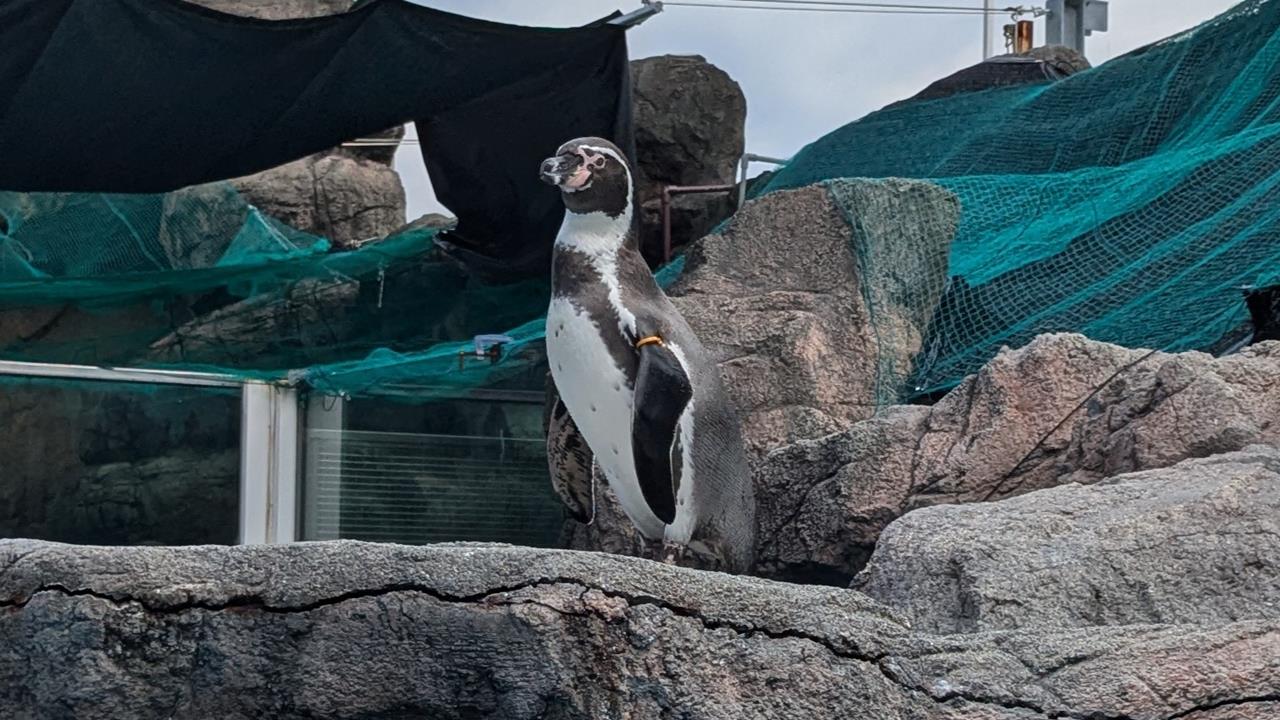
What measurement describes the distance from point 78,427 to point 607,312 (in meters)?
2.97

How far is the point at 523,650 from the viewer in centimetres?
225

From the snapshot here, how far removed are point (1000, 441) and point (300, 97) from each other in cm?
291

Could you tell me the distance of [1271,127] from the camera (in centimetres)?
564

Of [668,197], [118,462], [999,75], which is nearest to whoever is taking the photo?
[118,462]

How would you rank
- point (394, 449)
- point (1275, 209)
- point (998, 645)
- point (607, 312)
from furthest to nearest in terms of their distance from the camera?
1. point (394, 449)
2. point (1275, 209)
3. point (607, 312)
4. point (998, 645)

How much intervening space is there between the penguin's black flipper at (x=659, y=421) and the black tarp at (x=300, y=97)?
2.58 meters

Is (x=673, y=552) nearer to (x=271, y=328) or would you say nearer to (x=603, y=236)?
(x=603, y=236)

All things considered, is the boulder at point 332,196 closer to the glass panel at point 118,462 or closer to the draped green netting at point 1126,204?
the glass panel at point 118,462

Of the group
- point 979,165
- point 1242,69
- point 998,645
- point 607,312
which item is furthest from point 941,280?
point 998,645

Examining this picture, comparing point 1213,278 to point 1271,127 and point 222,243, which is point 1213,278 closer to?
point 1271,127

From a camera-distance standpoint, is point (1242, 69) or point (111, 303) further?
point (111, 303)

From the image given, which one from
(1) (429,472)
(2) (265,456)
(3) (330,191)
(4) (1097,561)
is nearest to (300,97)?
(2) (265,456)

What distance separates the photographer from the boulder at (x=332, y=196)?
938 centimetres

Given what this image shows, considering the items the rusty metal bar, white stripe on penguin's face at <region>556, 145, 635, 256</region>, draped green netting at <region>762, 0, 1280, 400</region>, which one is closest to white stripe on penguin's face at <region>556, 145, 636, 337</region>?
white stripe on penguin's face at <region>556, 145, 635, 256</region>
